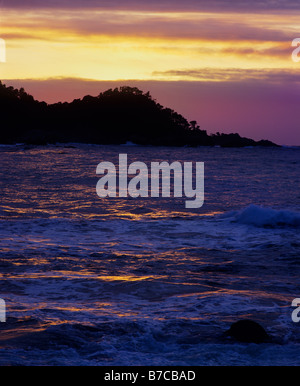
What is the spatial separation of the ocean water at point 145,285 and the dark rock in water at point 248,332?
0.31ft

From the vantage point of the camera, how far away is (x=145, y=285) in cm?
852

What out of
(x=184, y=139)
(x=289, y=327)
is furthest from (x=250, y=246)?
(x=184, y=139)

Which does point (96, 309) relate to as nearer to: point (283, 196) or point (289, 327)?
point (289, 327)

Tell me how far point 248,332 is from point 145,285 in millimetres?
2700

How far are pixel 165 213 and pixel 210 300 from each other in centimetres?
967

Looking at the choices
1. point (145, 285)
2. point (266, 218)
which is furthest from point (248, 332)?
point (266, 218)

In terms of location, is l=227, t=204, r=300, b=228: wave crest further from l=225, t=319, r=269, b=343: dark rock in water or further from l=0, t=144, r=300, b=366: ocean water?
l=225, t=319, r=269, b=343: dark rock in water

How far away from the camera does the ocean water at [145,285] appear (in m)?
5.85

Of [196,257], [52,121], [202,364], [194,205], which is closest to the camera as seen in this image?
[202,364]

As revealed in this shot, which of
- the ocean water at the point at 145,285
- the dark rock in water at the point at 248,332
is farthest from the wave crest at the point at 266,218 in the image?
the dark rock in water at the point at 248,332

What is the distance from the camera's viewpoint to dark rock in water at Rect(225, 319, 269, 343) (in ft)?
19.8

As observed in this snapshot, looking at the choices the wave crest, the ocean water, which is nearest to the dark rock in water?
the ocean water

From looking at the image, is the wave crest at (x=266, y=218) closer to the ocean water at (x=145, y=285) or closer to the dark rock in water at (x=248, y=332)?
the ocean water at (x=145, y=285)
